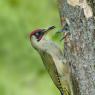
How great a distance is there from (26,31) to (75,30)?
21.2 ft

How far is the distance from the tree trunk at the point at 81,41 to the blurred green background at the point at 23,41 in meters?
5.08

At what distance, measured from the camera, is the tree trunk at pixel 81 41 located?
9320 millimetres

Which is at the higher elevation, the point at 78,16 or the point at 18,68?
the point at 78,16

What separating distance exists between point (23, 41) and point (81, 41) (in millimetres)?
7024

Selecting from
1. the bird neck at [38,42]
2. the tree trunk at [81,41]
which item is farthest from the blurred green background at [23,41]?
the tree trunk at [81,41]

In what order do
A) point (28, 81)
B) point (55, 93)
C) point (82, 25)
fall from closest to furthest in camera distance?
point (82, 25) < point (55, 93) < point (28, 81)

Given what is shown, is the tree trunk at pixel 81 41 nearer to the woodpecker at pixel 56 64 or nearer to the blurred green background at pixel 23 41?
the woodpecker at pixel 56 64

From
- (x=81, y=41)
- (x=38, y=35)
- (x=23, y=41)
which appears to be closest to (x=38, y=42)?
(x=38, y=35)

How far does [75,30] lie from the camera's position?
941 centimetres

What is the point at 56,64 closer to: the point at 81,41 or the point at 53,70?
the point at 53,70

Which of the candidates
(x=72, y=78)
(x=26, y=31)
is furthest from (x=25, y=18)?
(x=72, y=78)

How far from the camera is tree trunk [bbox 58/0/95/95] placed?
30.6ft

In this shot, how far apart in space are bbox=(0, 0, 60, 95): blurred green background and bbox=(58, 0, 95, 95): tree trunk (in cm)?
508

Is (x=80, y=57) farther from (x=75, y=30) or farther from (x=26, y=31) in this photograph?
(x=26, y=31)
